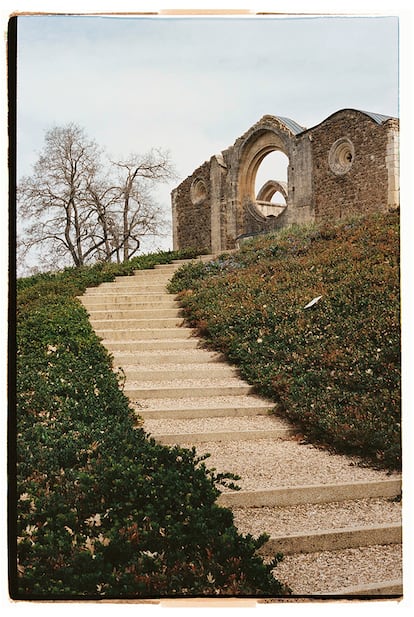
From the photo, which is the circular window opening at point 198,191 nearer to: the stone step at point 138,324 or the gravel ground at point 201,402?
the stone step at point 138,324

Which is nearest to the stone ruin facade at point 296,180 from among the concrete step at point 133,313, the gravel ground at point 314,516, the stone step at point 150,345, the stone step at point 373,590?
the concrete step at point 133,313

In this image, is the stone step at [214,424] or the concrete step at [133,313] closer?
the stone step at [214,424]

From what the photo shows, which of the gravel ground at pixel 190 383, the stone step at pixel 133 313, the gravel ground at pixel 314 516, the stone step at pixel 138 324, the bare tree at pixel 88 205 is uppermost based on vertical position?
the bare tree at pixel 88 205

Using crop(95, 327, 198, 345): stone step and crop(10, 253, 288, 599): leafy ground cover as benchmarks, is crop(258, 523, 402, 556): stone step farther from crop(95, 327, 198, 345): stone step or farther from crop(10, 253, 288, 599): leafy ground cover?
crop(95, 327, 198, 345): stone step

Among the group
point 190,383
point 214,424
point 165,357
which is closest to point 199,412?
point 214,424

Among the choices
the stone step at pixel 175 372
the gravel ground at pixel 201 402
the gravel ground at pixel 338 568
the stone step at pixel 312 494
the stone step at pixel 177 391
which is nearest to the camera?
the gravel ground at pixel 338 568

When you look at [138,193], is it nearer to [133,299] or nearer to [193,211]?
[193,211]

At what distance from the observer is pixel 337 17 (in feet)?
12.4

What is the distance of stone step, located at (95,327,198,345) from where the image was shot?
Answer: 22.9 ft

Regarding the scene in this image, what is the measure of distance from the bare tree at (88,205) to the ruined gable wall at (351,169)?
4.61 metres

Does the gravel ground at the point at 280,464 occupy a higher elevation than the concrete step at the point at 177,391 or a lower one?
lower

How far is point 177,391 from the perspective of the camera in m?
5.44

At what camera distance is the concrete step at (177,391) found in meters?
5.41

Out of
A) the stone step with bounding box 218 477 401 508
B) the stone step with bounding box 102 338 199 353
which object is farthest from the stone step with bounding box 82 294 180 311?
the stone step with bounding box 218 477 401 508
